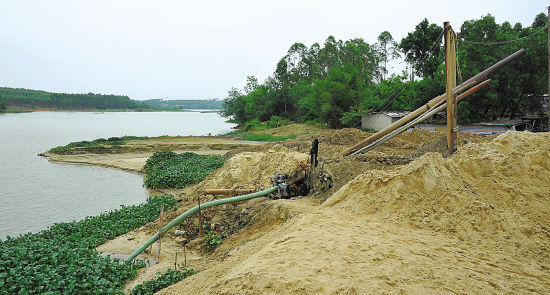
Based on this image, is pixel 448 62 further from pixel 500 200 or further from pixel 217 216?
pixel 217 216

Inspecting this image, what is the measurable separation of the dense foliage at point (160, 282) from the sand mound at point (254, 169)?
5.40 meters

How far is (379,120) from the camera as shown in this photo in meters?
32.4

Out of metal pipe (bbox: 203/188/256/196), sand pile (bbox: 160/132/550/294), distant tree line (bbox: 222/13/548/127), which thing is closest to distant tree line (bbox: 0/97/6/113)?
distant tree line (bbox: 222/13/548/127)

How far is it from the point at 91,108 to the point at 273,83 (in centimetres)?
9421

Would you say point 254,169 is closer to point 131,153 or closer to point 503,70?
point 131,153

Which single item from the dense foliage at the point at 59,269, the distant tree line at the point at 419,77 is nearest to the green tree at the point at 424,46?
the distant tree line at the point at 419,77

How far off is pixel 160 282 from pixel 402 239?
3938mm

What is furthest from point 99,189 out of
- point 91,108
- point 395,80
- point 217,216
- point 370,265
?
point 91,108

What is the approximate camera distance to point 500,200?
20.5 feet

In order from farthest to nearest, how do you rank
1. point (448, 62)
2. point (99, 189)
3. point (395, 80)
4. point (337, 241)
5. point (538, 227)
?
point (395, 80), point (99, 189), point (448, 62), point (538, 227), point (337, 241)

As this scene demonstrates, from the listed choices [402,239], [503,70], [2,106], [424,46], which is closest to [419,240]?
[402,239]

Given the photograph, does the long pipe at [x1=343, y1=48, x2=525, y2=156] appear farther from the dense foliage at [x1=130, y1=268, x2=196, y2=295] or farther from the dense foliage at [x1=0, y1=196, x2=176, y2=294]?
the dense foliage at [x1=0, y1=196, x2=176, y2=294]

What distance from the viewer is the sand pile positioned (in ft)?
13.5

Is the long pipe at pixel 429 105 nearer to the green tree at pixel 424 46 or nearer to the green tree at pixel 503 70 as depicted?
the green tree at pixel 503 70
